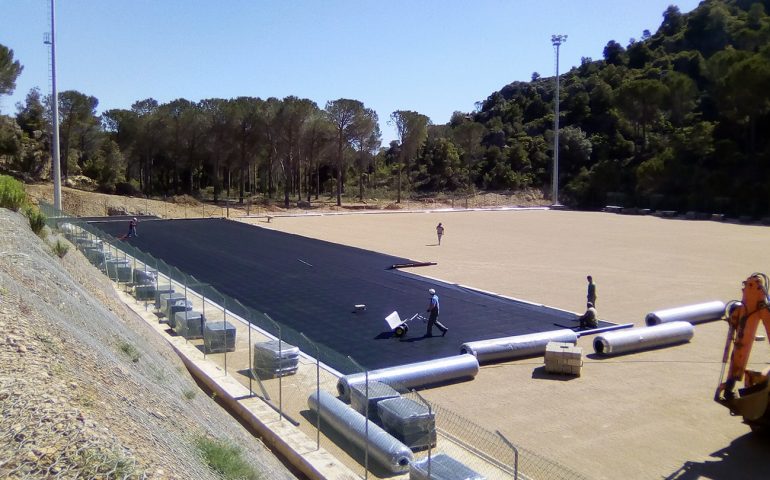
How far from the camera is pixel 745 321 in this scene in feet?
35.8

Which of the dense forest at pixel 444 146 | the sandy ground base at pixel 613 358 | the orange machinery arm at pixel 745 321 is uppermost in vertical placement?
the dense forest at pixel 444 146

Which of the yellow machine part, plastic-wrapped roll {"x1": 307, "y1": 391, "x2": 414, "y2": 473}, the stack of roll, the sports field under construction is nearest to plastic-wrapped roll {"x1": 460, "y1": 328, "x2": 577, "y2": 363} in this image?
the sports field under construction

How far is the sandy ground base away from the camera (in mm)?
10883

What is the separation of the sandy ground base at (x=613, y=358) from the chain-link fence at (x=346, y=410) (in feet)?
3.01

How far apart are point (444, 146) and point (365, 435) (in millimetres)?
96660

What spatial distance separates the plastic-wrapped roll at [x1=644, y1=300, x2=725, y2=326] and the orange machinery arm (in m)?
7.68

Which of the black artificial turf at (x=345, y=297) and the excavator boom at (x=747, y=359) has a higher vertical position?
the excavator boom at (x=747, y=359)

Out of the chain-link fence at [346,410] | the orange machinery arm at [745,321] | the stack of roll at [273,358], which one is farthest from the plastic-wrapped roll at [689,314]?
the stack of roll at [273,358]

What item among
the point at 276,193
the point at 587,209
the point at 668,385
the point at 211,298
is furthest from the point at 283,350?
the point at 276,193

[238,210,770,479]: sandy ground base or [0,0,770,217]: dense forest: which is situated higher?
[0,0,770,217]: dense forest

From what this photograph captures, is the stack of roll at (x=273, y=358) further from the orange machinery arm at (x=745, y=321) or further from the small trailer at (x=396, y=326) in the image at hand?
the orange machinery arm at (x=745, y=321)

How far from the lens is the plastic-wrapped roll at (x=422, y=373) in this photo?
12812 millimetres

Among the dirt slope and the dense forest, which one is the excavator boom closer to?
the dirt slope

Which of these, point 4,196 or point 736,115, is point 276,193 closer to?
point 736,115
